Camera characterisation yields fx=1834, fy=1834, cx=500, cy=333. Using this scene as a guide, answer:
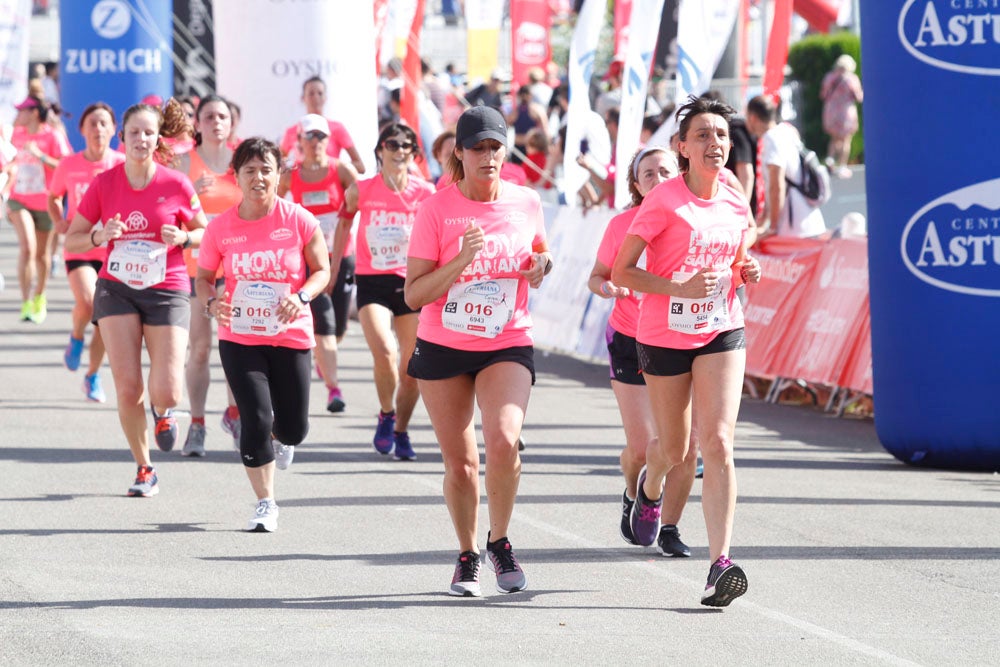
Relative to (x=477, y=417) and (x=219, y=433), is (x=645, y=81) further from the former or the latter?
(x=219, y=433)

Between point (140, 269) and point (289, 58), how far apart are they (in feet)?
19.6

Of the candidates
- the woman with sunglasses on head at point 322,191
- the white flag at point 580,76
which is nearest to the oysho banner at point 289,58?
the white flag at point 580,76

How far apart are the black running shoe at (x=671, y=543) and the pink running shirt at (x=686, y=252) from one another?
46.5 inches

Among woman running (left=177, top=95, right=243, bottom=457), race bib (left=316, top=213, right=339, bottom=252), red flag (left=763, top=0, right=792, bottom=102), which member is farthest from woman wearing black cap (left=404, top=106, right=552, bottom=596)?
red flag (left=763, top=0, right=792, bottom=102)

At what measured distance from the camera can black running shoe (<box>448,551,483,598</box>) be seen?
7.06 meters

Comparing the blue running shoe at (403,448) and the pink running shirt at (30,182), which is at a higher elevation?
the pink running shirt at (30,182)

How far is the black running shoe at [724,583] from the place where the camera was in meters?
6.71

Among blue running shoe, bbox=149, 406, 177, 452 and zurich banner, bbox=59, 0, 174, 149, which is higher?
zurich banner, bbox=59, 0, 174, 149

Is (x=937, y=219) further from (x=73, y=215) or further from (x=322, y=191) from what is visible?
(x=73, y=215)

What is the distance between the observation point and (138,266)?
9234 millimetres

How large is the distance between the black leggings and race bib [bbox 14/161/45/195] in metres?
9.11

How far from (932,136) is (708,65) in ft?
11.8

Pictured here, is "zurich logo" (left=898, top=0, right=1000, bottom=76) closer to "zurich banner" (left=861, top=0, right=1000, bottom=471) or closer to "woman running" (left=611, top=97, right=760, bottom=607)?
"zurich banner" (left=861, top=0, right=1000, bottom=471)

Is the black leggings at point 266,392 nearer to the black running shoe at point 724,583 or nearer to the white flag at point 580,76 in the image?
the black running shoe at point 724,583
